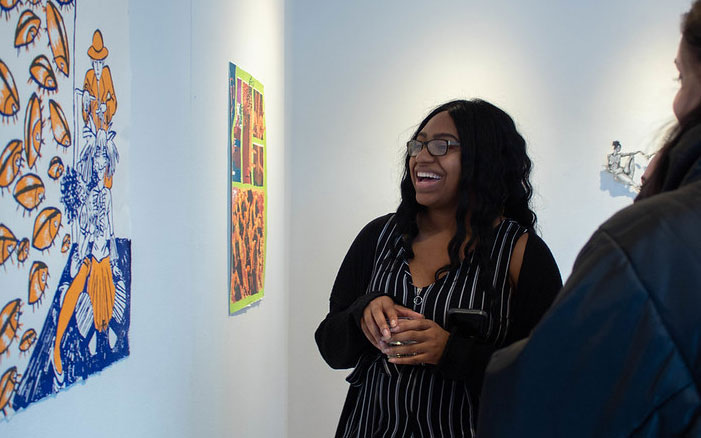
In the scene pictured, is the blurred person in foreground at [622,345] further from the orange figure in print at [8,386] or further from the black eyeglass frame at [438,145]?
the black eyeglass frame at [438,145]

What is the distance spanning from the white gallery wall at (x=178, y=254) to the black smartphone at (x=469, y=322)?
71cm

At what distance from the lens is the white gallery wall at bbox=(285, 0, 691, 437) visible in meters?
3.63

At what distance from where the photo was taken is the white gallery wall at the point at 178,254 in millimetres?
1335

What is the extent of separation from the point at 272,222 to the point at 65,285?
6.21 feet

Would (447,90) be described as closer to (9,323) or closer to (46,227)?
(46,227)

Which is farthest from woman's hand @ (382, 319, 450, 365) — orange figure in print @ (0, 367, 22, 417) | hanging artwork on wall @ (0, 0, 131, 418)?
orange figure in print @ (0, 367, 22, 417)

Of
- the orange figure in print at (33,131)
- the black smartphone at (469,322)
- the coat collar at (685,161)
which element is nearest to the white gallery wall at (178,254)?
the orange figure in print at (33,131)

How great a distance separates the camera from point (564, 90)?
3.64 m

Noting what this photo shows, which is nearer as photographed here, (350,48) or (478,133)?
(478,133)

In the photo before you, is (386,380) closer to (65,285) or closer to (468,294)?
(468,294)

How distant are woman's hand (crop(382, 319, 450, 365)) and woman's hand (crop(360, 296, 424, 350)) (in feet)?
0.07

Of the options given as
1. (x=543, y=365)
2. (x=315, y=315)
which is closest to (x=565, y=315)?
(x=543, y=365)

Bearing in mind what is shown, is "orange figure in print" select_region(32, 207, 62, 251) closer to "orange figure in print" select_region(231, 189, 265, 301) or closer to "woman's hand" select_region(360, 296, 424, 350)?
"woman's hand" select_region(360, 296, 424, 350)

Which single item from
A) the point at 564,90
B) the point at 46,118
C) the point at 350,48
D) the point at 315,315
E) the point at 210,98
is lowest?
the point at 315,315
